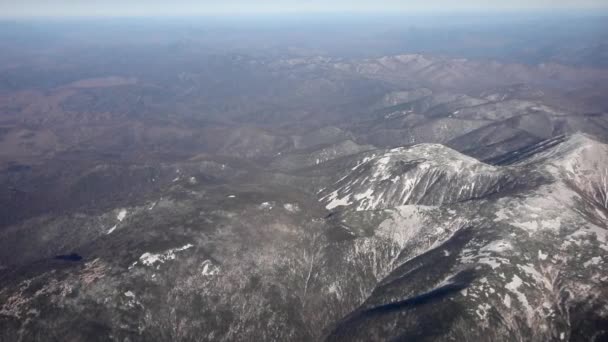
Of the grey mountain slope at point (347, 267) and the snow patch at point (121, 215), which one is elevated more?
the grey mountain slope at point (347, 267)

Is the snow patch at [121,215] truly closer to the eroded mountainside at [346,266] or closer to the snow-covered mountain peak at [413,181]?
the eroded mountainside at [346,266]

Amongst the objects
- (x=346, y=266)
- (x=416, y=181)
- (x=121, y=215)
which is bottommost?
(x=121, y=215)

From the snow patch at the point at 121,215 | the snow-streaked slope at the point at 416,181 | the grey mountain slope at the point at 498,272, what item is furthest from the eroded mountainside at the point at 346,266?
the snow-streaked slope at the point at 416,181

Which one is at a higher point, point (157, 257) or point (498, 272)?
point (498, 272)

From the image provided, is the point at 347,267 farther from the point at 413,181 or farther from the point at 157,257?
the point at 413,181

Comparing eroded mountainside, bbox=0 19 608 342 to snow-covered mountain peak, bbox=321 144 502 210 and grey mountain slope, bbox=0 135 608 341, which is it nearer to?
grey mountain slope, bbox=0 135 608 341

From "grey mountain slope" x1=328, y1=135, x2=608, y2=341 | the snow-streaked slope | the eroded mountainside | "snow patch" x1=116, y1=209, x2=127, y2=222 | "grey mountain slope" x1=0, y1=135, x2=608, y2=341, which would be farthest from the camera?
"snow patch" x1=116, y1=209, x2=127, y2=222

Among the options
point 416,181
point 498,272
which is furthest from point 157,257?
point 416,181

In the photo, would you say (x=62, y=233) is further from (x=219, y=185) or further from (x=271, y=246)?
(x=271, y=246)

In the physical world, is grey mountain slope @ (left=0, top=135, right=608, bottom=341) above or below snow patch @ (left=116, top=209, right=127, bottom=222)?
above

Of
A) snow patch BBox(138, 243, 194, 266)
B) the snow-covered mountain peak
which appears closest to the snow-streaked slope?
the snow-covered mountain peak

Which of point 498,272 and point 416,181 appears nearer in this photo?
point 498,272
